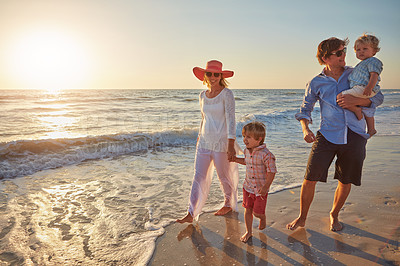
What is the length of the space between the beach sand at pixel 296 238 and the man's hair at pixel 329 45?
193cm

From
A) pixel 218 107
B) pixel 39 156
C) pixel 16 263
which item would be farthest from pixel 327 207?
pixel 39 156

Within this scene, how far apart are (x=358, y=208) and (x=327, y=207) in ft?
1.26

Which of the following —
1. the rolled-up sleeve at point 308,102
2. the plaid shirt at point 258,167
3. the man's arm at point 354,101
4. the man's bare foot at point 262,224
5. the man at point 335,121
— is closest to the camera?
the man's arm at point 354,101

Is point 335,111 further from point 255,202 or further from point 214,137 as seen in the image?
point 214,137

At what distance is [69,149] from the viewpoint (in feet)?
26.2

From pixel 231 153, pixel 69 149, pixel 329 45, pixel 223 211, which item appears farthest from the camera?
pixel 69 149

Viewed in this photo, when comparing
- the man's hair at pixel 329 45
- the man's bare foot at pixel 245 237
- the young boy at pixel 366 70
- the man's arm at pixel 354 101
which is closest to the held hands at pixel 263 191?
the man's bare foot at pixel 245 237

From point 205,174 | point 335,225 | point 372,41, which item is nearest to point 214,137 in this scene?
point 205,174

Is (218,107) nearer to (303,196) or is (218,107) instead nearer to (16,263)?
(303,196)

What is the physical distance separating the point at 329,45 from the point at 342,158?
1163mm

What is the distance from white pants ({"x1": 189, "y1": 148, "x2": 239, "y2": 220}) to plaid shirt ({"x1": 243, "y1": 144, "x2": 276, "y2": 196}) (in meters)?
0.60

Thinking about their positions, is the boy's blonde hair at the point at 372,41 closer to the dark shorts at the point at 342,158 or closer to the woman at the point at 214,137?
the dark shorts at the point at 342,158

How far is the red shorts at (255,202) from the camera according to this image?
3.05 meters

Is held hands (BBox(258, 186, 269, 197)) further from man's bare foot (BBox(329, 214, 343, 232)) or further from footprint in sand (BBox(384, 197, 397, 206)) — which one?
footprint in sand (BBox(384, 197, 397, 206))
